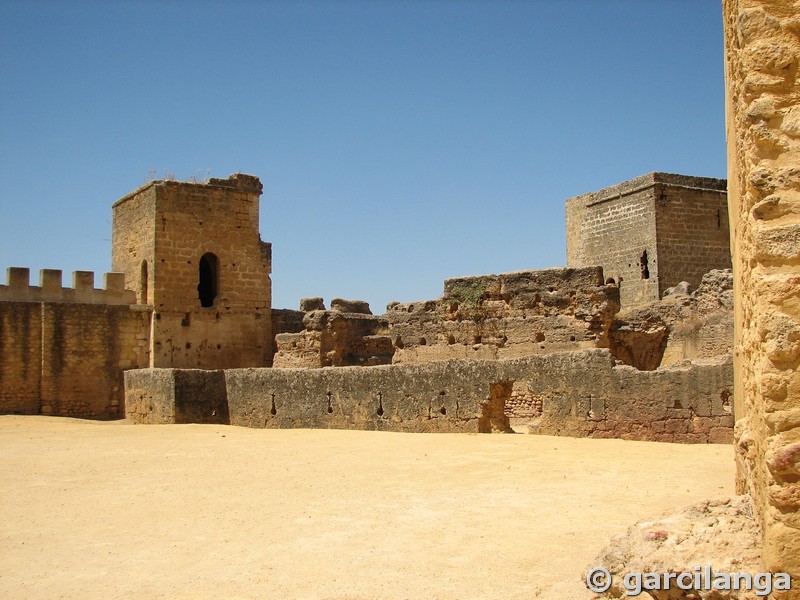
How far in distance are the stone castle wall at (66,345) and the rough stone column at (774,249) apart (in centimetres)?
1767

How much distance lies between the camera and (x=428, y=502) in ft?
23.5

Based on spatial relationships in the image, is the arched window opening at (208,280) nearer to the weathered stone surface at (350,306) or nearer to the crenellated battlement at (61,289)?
the crenellated battlement at (61,289)

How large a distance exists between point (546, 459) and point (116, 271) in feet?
53.4

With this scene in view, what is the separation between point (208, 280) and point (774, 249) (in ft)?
64.6

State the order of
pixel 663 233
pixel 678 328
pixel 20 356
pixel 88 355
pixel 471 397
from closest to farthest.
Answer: pixel 471 397, pixel 678 328, pixel 20 356, pixel 88 355, pixel 663 233

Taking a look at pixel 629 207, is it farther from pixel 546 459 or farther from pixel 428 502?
pixel 428 502

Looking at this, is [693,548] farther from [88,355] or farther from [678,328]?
[88,355]

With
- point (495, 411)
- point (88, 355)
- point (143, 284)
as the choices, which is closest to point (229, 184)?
point (143, 284)

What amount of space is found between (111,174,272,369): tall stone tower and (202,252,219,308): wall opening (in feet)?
0.09

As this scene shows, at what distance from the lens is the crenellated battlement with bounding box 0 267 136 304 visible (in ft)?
61.6

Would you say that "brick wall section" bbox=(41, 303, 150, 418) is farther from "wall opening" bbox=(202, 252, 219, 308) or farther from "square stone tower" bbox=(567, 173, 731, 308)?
"square stone tower" bbox=(567, 173, 731, 308)

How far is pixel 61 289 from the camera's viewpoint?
762 inches

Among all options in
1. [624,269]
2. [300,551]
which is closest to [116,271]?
[624,269]

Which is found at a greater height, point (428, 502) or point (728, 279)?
point (728, 279)
